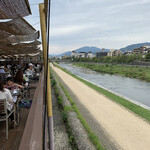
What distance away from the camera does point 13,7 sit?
186 cm

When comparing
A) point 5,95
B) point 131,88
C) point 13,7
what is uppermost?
point 13,7

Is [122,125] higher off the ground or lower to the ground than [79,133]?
lower

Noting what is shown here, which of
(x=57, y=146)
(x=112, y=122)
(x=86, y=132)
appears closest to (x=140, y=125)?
(x=112, y=122)

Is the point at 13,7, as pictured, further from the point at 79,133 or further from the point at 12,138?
the point at 79,133

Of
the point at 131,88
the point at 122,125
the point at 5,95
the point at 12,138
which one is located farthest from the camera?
the point at 131,88

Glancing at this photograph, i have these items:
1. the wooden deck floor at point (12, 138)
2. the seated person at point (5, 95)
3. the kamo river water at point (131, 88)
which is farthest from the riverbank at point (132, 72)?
the seated person at point (5, 95)

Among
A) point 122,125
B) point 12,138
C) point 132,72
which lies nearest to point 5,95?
point 12,138

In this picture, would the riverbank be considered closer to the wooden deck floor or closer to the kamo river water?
the kamo river water

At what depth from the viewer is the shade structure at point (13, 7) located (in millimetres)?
1708

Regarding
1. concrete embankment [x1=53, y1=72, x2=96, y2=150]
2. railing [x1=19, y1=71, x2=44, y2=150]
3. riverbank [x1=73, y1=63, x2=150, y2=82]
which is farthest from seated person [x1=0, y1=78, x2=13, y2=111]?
riverbank [x1=73, y1=63, x2=150, y2=82]

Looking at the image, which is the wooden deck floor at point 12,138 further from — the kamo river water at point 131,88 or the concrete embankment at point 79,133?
the kamo river water at point 131,88

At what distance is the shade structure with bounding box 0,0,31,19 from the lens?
5.60 ft

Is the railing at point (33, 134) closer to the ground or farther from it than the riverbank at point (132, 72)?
farther from it

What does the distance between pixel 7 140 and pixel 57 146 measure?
2148mm
